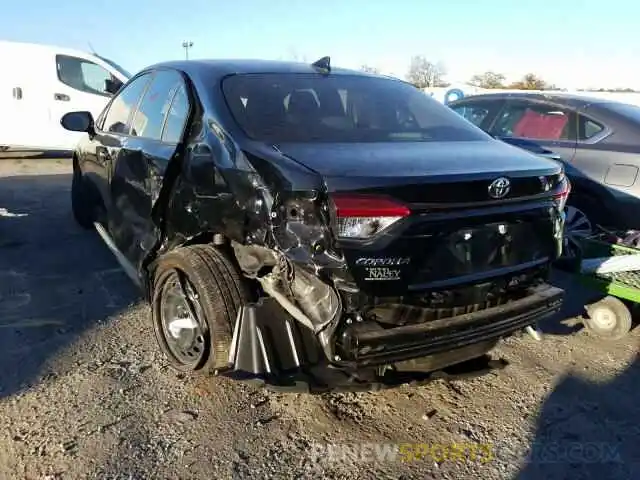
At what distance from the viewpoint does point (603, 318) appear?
156 inches

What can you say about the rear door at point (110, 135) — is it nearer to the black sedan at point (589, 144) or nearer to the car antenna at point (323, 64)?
the car antenna at point (323, 64)

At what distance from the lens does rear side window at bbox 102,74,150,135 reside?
4.11m

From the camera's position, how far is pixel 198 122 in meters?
3.02

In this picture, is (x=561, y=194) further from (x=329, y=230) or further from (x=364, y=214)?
(x=329, y=230)

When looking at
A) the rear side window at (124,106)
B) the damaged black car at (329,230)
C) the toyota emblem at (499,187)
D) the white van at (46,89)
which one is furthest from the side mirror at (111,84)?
the toyota emblem at (499,187)

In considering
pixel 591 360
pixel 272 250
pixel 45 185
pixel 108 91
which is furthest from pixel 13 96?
pixel 591 360

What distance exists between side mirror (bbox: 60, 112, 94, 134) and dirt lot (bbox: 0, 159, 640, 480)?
1505mm

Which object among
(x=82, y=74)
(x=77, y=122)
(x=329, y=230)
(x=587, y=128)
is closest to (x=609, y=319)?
(x=587, y=128)

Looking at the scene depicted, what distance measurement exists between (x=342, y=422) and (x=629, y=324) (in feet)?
7.44

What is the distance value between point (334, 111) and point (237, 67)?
67 centimetres

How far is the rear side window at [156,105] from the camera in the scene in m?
3.50

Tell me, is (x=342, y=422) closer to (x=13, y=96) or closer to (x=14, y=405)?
(x=14, y=405)

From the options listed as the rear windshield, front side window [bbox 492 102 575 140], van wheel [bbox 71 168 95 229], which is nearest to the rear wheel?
the rear windshield

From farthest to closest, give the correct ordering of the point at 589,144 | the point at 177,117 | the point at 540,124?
the point at 540,124
the point at 589,144
the point at 177,117
